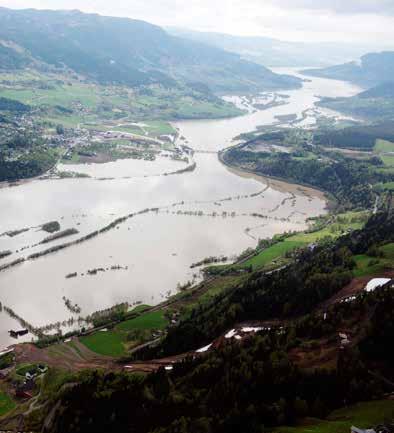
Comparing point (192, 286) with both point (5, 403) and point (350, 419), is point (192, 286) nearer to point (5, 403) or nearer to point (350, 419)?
point (5, 403)

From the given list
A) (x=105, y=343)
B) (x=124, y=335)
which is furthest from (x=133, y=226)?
(x=105, y=343)

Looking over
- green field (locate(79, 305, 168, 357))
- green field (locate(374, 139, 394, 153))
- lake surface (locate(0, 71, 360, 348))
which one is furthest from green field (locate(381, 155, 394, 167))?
green field (locate(79, 305, 168, 357))

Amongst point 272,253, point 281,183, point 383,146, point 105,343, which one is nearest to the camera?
point 105,343

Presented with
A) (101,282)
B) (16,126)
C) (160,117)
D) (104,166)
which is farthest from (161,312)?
(160,117)

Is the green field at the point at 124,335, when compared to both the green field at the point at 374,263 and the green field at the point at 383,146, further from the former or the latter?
the green field at the point at 383,146

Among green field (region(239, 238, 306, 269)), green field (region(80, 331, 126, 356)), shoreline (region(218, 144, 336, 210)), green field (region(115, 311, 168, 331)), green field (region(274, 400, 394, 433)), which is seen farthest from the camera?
shoreline (region(218, 144, 336, 210))

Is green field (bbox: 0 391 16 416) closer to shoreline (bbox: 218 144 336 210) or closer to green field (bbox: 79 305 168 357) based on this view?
green field (bbox: 79 305 168 357)
